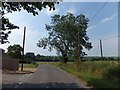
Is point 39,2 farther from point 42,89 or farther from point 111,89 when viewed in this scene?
point 111,89

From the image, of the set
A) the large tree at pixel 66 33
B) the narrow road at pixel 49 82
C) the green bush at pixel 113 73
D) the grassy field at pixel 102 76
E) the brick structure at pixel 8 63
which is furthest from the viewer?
the large tree at pixel 66 33

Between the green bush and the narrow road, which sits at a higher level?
the green bush

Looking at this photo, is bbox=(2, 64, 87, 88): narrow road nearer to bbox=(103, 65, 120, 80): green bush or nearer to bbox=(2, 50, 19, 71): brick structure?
bbox=(103, 65, 120, 80): green bush

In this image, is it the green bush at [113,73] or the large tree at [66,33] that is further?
the large tree at [66,33]

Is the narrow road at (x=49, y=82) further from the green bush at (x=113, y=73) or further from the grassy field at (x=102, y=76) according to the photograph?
the green bush at (x=113, y=73)

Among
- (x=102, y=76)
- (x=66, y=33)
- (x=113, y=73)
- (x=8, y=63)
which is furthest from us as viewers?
(x=66, y=33)

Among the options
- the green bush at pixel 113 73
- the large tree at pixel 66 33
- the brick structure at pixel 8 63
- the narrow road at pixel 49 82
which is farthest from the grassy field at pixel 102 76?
the large tree at pixel 66 33

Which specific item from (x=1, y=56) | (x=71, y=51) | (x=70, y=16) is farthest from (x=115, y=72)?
(x=70, y=16)

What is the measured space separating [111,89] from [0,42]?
592 inches

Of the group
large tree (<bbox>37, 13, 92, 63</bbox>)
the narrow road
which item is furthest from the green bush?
large tree (<bbox>37, 13, 92, 63</bbox>)

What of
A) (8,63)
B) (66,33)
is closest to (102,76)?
(8,63)

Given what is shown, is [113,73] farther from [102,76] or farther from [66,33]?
[66,33]

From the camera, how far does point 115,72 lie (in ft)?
97.7

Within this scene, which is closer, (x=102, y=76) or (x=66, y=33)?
(x=102, y=76)
